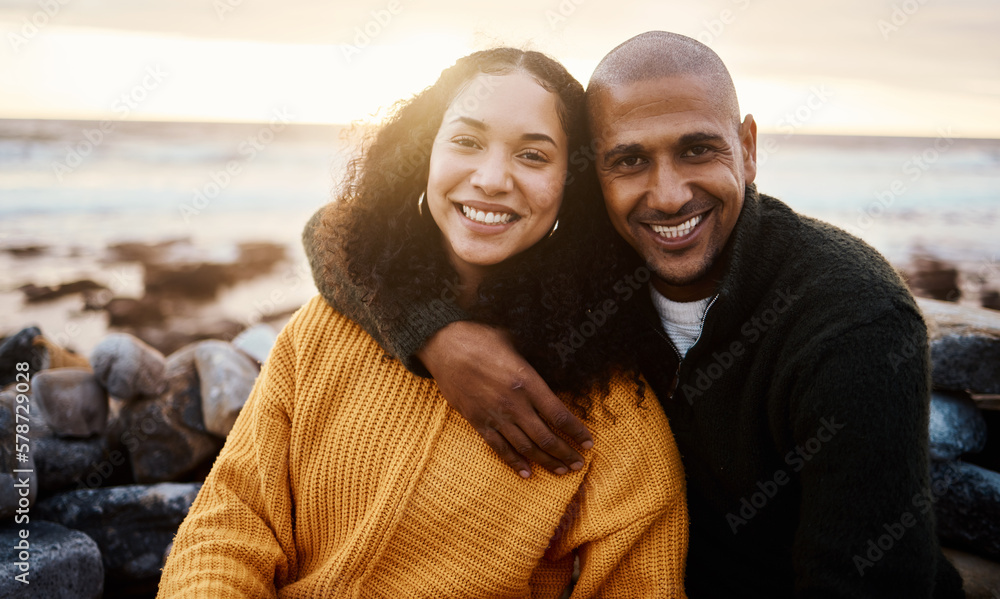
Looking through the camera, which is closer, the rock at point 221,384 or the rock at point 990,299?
the rock at point 221,384

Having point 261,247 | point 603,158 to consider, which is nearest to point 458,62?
point 603,158

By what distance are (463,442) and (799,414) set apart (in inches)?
38.9

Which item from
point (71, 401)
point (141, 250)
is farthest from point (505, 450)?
→ point (141, 250)

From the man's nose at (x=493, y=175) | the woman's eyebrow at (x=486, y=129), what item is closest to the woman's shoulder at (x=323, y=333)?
the man's nose at (x=493, y=175)

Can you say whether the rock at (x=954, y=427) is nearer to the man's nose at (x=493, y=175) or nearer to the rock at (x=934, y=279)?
the man's nose at (x=493, y=175)

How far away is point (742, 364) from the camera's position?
6.72 ft

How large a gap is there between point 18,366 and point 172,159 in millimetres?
18799

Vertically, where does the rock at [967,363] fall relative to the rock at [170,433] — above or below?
above

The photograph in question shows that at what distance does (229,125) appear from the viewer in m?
29.3

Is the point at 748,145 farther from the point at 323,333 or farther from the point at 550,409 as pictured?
the point at 323,333

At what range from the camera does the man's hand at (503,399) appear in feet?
6.45

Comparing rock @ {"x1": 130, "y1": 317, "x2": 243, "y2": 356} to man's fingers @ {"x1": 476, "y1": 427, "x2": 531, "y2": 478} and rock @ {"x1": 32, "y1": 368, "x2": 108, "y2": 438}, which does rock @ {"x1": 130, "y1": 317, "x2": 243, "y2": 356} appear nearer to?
rock @ {"x1": 32, "y1": 368, "x2": 108, "y2": 438}

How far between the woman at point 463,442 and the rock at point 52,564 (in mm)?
998

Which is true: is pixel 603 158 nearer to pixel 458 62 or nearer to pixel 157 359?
pixel 458 62
